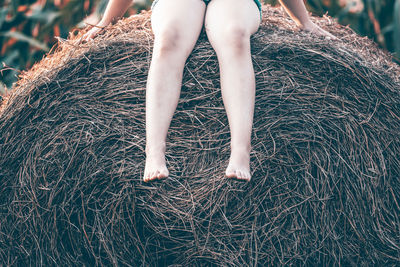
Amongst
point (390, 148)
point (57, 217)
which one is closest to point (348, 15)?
point (390, 148)

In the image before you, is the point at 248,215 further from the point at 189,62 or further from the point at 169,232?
the point at 189,62

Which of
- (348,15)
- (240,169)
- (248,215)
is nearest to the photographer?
(240,169)

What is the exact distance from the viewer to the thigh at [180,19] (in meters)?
0.99

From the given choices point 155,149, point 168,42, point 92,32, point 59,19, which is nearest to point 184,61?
point 168,42

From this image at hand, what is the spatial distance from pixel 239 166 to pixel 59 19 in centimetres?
197

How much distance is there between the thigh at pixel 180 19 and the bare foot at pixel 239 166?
1.06ft

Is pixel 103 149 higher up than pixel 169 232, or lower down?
higher up

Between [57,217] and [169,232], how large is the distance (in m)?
0.31

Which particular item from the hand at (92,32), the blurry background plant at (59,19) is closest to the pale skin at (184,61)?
the hand at (92,32)

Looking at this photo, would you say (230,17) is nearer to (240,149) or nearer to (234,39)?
(234,39)

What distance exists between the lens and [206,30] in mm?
1081

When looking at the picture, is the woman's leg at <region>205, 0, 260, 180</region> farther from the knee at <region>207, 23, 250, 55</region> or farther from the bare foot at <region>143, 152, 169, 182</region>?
the bare foot at <region>143, 152, 169, 182</region>

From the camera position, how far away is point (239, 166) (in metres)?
0.91

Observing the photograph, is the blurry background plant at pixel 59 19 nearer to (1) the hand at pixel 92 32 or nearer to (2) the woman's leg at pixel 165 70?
(1) the hand at pixel 92 32
